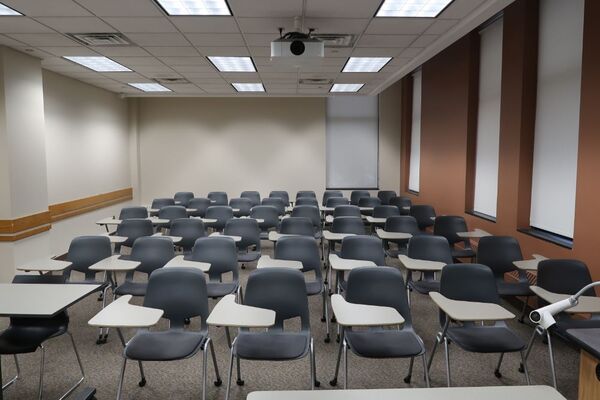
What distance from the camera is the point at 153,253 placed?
5.03m

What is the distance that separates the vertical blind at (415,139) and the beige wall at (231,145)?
2.29 m

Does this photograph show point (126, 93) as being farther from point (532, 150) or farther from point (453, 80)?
point (532, 150)

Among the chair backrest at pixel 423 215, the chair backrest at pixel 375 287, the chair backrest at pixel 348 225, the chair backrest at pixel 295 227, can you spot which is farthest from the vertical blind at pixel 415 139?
the chair backrest at pixel 375 287

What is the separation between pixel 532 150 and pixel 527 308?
2072 mm

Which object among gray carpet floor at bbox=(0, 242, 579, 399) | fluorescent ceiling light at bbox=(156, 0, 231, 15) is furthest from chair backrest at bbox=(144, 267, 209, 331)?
fluorescent ceiling light at bbox=(156, 0, 231, 15)

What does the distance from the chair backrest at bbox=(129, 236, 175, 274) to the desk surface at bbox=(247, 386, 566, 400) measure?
3.43 m

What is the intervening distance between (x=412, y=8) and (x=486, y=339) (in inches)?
133

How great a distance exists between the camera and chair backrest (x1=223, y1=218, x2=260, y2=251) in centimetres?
621

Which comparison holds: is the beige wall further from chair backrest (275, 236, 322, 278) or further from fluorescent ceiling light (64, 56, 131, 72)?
chair backrest (275, 236, 322, 278)

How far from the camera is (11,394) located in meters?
3.51

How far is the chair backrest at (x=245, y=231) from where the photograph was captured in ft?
20.4

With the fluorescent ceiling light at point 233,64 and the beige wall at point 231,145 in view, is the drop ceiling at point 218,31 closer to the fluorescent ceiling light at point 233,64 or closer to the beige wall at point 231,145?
the fluorescent ceiling light at point 233,64

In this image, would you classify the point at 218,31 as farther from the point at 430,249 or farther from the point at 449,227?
the point at 449,227

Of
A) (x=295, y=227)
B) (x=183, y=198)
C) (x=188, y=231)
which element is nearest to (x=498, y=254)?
(x=295, y=227)
